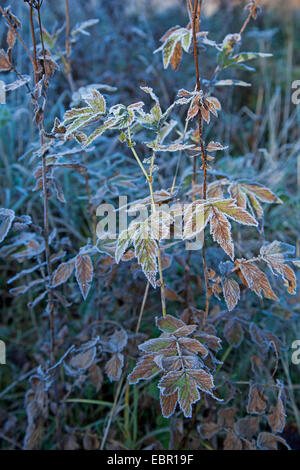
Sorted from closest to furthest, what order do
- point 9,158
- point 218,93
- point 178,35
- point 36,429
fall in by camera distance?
point 178,35 → point 36,429 → point 9,158 → point 218,93

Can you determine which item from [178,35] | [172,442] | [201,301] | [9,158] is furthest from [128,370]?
[9,158]

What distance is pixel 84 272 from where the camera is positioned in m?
0.90

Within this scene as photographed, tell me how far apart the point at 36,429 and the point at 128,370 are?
0.92 ft

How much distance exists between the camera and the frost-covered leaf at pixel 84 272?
2.92 ft

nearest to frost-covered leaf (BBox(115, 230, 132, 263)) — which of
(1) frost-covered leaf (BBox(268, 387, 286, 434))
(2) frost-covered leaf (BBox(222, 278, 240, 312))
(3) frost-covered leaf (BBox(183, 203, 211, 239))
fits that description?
(3) frost-covered leaf (BBox(183, 203, 211, 239))

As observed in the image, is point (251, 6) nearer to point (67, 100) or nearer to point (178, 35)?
point (178, 35)

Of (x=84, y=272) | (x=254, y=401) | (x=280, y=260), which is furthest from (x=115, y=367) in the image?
(x=280, y=260)

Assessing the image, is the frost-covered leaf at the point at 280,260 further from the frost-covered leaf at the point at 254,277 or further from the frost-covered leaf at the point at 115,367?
the frost-covered leaf at the point at 115,367

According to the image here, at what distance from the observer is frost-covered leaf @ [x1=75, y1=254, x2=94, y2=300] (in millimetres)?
890

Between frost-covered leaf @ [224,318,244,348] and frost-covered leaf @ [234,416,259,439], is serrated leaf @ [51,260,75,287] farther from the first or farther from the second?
frost-covered leaf @ [234,416,259,439]

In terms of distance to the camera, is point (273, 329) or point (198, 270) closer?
point (273, 329)

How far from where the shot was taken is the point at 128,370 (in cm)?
113

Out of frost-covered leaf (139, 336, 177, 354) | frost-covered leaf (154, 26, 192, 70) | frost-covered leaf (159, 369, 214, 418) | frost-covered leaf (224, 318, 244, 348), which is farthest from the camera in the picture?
frost-covered leaf (224, 318, 244, 348)

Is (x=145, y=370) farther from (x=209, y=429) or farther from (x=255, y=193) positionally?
(x=255, y=193)
